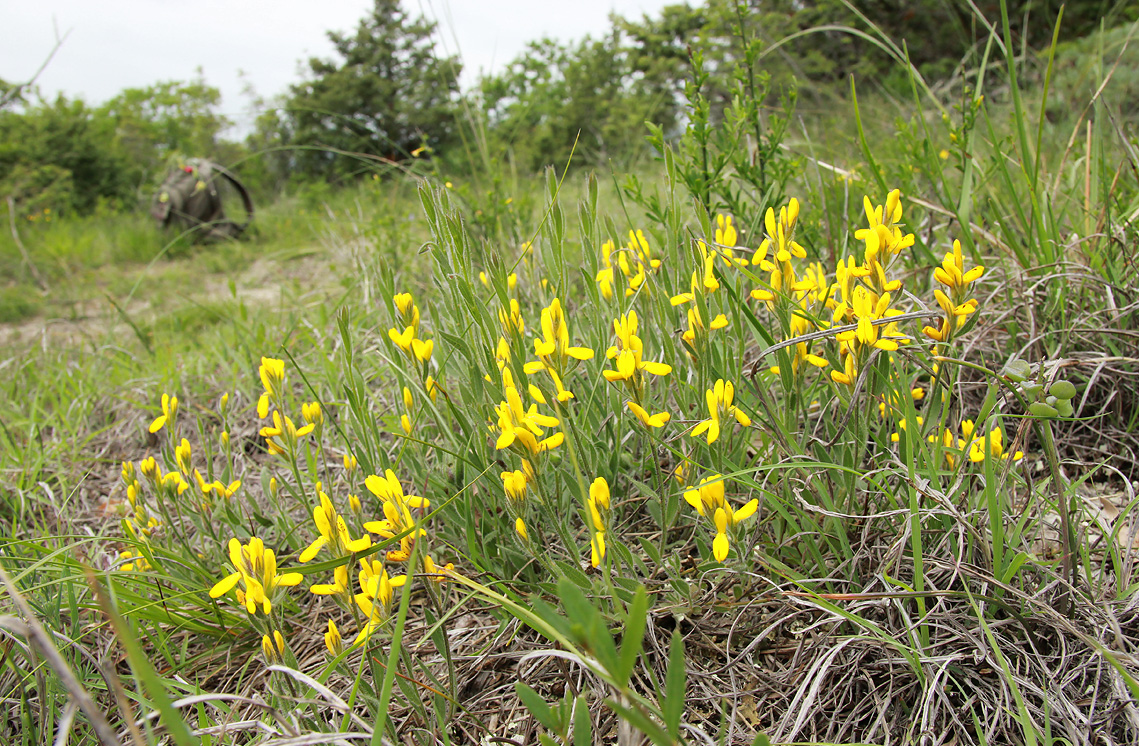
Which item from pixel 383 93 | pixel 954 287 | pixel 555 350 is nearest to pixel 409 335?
pixel 555 350

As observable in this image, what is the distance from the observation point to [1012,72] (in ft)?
5.26

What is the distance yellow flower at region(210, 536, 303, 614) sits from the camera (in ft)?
3.09

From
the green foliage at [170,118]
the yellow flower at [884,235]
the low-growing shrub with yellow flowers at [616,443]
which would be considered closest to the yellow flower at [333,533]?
the low-growing shrub with yellow flowers at [616,443]

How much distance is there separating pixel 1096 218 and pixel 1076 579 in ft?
4.81

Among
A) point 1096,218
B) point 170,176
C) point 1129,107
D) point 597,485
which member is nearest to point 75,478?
point 597,485

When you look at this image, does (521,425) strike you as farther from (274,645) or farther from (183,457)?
(183,457)

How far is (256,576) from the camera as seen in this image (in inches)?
38.1

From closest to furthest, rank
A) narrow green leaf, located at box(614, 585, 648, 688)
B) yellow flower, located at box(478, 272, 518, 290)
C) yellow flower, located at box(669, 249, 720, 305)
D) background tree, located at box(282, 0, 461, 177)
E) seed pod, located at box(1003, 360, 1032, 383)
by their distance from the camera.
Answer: narrow green leaf, located at box(614, 585, 648, 688) < seed pod, located at box(1003, 360, 1032, 383) < yellow flower, located at box(669, 249, 720, 305) < yellow flower, located at box(478, 272, 518, 290) < background tree, located at box(282, 0, 461, 177)

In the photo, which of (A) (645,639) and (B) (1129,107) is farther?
(B) (1129,107)

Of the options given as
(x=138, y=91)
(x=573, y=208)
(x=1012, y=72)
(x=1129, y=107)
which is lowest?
(x=1129, y=107)

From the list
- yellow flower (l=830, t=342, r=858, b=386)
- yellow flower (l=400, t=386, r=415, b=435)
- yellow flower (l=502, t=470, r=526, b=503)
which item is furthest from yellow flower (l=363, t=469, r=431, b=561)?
yellow flower (l=830, t=342, r=858, b=386)

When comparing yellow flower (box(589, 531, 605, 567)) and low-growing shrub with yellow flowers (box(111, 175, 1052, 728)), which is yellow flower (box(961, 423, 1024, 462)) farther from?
yellow flower (box(589, 531, 605, 567))

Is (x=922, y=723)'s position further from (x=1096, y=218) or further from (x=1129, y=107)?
(x=1129, y=107)

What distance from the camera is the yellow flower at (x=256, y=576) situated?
0.94 m
